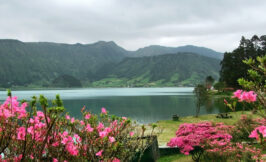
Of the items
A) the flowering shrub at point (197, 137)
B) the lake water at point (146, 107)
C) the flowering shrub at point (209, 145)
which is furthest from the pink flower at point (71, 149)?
the lake water at point (146, 107)

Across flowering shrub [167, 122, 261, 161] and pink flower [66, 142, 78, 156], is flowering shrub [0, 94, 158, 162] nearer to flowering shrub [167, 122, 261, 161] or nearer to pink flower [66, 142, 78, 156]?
pink flower [66, 142, 78, 156]

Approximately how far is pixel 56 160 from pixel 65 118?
1.05 meters

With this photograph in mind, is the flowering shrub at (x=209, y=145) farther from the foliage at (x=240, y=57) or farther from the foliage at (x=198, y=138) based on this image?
the foliage at (x=240, y=57)

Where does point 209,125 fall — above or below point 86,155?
below

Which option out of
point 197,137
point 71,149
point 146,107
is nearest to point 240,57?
point 146,107

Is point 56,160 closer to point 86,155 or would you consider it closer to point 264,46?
point 86,155

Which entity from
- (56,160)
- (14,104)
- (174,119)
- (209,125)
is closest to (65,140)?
(56,160)

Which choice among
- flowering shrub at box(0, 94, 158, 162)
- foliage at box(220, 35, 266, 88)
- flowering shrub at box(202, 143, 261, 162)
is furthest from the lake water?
flowering shrub at box(0, 94, 158, 162)

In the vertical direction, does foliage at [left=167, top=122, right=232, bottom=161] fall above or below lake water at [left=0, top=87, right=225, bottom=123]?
above

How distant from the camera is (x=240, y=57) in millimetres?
73562

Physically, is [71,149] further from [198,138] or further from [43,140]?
[198,138]

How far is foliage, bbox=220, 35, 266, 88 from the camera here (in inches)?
2771

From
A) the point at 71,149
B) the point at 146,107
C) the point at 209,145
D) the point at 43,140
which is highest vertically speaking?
the point at 43,140

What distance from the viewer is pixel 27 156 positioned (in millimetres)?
3566
